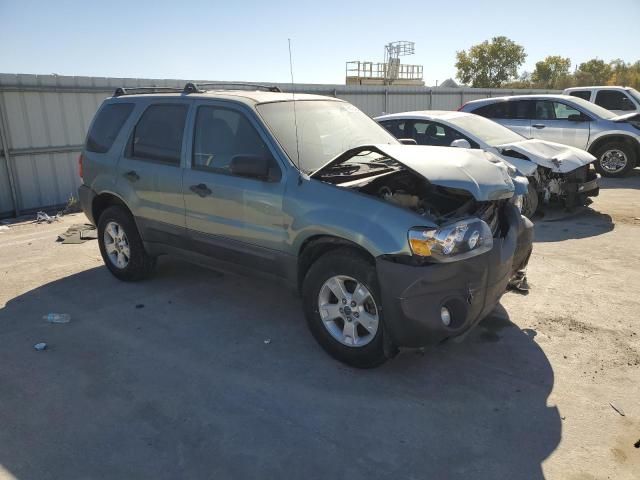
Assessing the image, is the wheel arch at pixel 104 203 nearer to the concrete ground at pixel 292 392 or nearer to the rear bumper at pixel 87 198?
the rear bumper at pixel 87 198

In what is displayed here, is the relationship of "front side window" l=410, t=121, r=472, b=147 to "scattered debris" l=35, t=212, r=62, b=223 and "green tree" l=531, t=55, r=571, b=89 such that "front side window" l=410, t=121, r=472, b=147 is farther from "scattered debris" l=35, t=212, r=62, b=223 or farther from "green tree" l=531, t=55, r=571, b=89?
"green tree" l=531, t=55, r=571, b=89

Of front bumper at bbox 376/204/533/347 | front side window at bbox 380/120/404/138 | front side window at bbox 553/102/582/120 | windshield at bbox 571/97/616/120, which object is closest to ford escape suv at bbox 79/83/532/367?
front bumper at bbox 376/204/533/347

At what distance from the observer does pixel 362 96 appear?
16203mm

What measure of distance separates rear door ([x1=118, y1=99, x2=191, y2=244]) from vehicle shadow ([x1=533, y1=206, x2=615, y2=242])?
466 centimetres

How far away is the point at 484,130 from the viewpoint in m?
8.32

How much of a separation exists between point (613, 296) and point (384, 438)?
313 centimetres

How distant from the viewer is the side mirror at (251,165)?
154 inches

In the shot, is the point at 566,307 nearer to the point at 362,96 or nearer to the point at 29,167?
the point at 29,167

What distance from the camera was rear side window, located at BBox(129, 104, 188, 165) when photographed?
190 inches

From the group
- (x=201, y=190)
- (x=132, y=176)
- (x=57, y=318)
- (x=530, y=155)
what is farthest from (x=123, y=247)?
(x=530, y=155)

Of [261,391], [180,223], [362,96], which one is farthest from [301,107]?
[362,96]

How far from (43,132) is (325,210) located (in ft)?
27.5

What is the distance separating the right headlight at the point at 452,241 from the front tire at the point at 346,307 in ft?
1.31

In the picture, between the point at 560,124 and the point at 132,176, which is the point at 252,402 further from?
the point at 560,124
